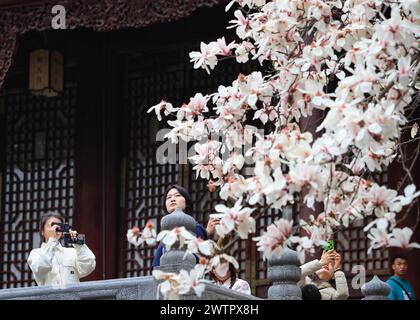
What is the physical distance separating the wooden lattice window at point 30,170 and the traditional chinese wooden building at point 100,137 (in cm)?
1

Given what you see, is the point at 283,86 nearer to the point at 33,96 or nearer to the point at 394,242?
the point at 394,242

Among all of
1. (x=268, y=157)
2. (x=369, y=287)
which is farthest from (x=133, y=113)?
(x=268, y=157)

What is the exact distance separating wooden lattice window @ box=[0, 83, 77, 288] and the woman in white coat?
445 cm

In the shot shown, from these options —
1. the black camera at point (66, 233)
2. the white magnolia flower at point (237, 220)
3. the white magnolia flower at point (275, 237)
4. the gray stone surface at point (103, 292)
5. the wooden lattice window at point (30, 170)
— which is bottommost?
the gray stone surface at point (103, 292)

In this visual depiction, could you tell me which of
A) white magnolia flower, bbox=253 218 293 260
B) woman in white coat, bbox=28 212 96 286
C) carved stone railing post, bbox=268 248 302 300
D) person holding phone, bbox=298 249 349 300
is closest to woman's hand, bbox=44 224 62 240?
woman in white coat, bbox=28 212 96 286

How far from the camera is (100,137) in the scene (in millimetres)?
15406

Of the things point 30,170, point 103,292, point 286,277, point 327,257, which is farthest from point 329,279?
point 30,170

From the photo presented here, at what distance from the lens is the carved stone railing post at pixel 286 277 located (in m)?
9.02

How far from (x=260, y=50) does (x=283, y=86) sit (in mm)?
283

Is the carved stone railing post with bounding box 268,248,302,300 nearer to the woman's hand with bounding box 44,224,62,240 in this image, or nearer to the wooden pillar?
the woman's hand with bounding box 44,224,62,240

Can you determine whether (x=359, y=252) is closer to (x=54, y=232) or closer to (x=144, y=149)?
(x=144, y=149)

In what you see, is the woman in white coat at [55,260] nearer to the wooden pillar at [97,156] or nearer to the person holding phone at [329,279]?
the person holding phone at [329,279]

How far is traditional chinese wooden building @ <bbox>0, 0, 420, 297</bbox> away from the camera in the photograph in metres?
15.1

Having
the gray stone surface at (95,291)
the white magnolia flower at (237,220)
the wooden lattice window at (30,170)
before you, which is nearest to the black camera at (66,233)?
the gray stone surface at (95,291)
